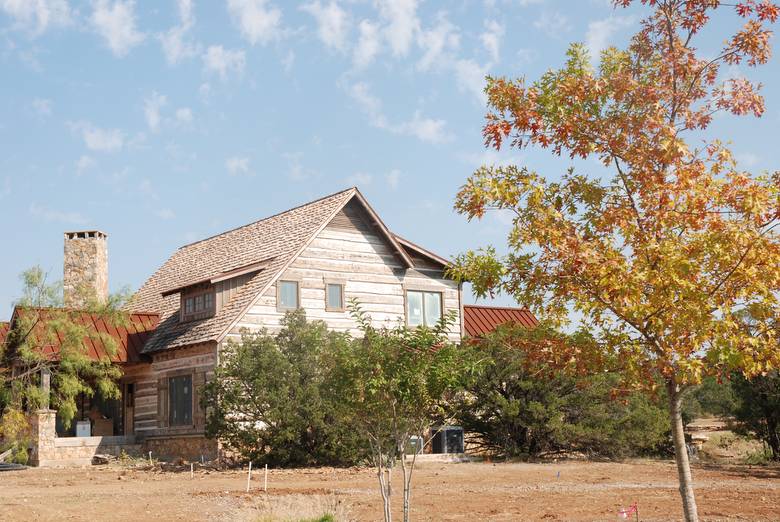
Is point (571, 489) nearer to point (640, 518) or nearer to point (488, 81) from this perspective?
point (640, 518)

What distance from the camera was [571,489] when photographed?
19.4 metres

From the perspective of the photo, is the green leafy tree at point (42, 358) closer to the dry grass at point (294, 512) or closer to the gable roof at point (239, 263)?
the gable roof at point (239, 263)

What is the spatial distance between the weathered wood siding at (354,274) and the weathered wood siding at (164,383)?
8.08ft

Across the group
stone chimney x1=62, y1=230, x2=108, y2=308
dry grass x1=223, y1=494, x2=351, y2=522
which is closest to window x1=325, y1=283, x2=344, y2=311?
stone chimney x1=62, y1=230, x2=108, y2=308

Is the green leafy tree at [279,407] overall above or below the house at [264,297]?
below

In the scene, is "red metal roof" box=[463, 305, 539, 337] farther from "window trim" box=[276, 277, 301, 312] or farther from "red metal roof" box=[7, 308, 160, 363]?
"red metal roof" box=[7, 308, 160, 363]

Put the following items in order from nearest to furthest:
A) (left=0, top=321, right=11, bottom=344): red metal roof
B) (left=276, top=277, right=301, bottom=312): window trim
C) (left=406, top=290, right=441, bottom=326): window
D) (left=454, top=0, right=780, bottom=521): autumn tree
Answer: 1. (left=454, top=0, right=780, bottom=521): autumn tree
2. (left=276, top=277, right=301, bottom=312): window trim
3. (left=0, top=321, right=11, bottom=344): red metal roof
4. (left=406, top=290, right=441, bottom=326): window

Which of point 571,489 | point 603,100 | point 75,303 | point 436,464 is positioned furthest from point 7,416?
point 603,100

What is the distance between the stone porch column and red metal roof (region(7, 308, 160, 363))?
6.47ft

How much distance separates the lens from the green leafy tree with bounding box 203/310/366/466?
25.5 metres

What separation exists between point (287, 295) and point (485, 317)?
10874mm

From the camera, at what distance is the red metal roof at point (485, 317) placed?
122ft

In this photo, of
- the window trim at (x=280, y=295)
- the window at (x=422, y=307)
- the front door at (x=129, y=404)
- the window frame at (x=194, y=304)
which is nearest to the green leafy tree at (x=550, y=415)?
the window at (x=422, y=307)

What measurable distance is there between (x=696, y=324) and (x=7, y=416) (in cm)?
2241
